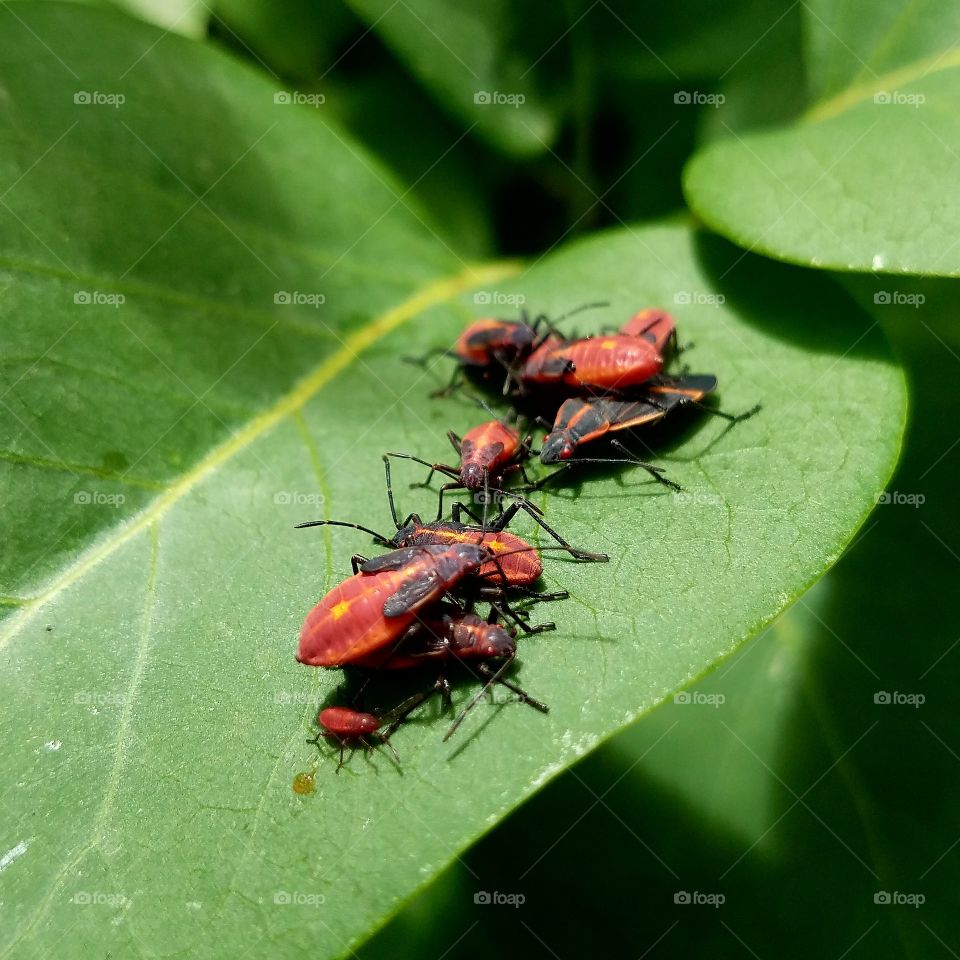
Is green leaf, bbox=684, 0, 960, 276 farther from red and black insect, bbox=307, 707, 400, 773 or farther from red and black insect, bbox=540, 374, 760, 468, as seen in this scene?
red and black insect, bbox=307, 707, 400, 773

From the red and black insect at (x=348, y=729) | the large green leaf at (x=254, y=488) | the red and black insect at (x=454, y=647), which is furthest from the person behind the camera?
the red and black insect at (x=454, y=647)

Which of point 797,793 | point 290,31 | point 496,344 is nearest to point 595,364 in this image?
point 496,344

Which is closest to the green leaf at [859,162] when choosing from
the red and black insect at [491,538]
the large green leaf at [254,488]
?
the large green leaf at [254,488]

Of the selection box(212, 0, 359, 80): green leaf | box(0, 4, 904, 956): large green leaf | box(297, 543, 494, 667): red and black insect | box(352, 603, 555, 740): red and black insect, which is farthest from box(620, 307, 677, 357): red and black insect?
box(212, 0, 359, 80): green leaf

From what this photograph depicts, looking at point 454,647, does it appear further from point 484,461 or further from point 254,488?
point 254,488

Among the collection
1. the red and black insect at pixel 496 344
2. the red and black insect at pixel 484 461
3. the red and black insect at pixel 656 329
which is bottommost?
the red and black insect at pixel 484 461

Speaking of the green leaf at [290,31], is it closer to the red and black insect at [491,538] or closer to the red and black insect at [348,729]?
the red and black insect at [491,538]

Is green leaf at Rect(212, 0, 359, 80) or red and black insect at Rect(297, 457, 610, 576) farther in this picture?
green leaf at Rect(212, 0, 359, 80)
